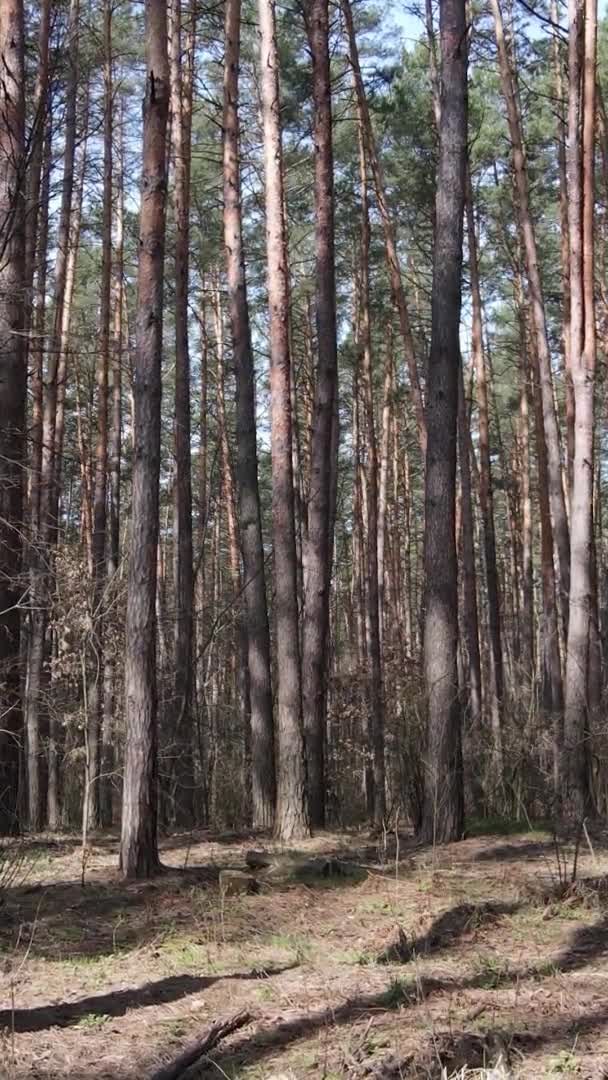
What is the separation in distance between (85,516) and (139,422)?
52.2ft

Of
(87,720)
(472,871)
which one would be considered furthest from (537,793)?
(87,720)

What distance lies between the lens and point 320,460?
1093 centimetres

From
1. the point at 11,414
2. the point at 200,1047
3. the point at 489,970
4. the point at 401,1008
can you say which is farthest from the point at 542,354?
the point at 200,1047

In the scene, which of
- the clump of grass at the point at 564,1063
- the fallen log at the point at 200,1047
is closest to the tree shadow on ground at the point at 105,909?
the fallen log at the point at 200,1047

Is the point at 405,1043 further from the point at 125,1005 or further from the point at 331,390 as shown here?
the point at 331,390

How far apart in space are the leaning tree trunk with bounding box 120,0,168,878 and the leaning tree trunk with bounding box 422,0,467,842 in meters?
2.28

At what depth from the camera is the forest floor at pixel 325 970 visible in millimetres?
4164

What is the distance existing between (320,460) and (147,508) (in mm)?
3495

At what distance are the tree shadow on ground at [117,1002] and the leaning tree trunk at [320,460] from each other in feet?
15.9

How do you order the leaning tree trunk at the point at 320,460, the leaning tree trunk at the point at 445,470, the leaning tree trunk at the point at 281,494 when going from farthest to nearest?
1. the leaning tree trunk at the point at 320,460
2. the leaning tree trunk at the point at 281,494
3. the leaning tree trunk at the point at 445,470

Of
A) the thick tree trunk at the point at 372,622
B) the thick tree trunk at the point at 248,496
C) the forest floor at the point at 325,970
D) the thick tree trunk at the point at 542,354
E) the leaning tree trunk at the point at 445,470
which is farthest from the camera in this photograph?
the thick tree trunk at the point at 372,622

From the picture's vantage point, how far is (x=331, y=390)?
11156 mm

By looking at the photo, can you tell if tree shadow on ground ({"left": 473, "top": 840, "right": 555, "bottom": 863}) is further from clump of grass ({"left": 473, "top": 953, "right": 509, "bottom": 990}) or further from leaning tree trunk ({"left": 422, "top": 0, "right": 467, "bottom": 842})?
clump of grass ({"left": 473, "top": 953, "right": 509, "bottom": 990})

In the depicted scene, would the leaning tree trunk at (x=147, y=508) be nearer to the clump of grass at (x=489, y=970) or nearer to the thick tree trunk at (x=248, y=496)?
the clump of grass at (x=489, y=970)
